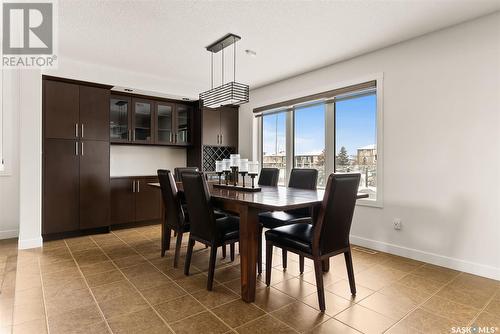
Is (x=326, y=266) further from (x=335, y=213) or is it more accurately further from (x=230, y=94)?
(x=230, y=94)

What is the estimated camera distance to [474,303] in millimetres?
2160

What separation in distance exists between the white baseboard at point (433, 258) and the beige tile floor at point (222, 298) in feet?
0.33

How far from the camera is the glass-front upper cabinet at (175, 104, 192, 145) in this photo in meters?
5.17

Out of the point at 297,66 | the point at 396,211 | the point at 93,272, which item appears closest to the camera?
the point at 93,272

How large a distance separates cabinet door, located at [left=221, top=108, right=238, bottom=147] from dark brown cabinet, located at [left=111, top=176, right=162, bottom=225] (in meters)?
1.60

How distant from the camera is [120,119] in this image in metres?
4.56

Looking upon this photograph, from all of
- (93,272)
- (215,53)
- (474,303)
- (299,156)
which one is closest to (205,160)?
(299,156)

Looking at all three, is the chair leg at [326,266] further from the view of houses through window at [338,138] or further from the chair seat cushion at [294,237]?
the view of houses through window at [338,138]

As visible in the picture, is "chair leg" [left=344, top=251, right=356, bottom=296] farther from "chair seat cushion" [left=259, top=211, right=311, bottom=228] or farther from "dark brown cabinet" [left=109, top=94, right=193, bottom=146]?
"dark brown cabinet" [left=109, top=94, right=193, bottom=146]

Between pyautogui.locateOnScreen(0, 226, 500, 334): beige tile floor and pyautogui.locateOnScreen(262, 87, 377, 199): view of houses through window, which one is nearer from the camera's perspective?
pyautogui.locateOnScreen(0, 226, 500, 334): beige tile floor

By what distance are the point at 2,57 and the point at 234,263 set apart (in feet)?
13.3

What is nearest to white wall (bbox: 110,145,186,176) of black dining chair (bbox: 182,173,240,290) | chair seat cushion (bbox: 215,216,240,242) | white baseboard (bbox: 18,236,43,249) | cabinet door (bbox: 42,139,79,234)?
cabinet door (bbox: 42,139,79,234)

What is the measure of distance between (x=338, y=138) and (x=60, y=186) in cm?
393

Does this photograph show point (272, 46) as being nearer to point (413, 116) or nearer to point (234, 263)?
point (413, 116)
